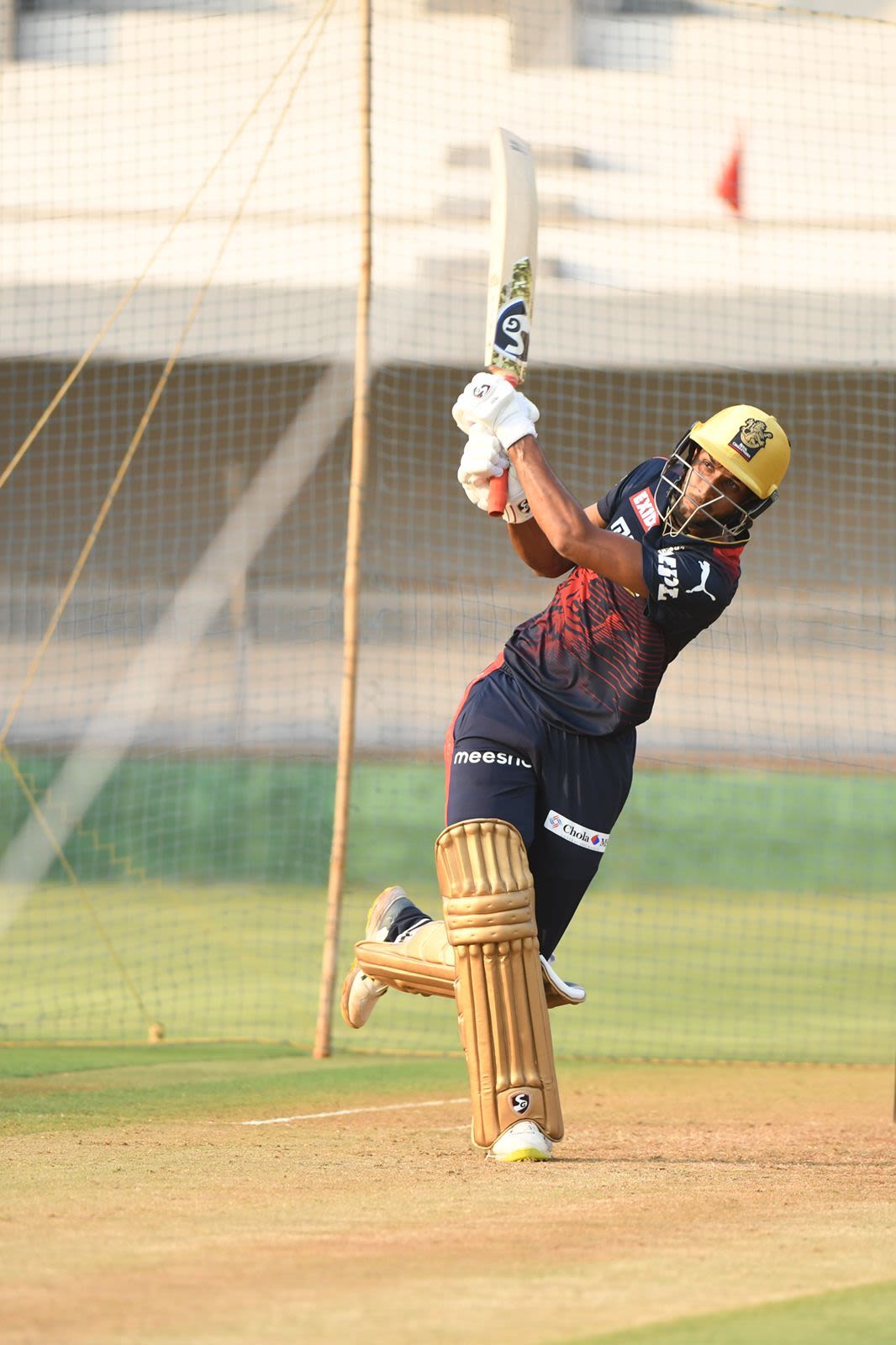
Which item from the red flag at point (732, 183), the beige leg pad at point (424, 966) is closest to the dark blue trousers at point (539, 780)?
the beige leg pad at point (424, 966)

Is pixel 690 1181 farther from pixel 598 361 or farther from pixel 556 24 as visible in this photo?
pixel 556 24

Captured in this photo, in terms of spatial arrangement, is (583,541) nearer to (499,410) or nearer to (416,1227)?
(499,410)

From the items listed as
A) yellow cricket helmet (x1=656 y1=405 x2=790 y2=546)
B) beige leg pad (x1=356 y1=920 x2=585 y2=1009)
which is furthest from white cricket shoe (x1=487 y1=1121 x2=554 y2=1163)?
yellow cricket helmet (x1=656 y1=405 x2=790 y2=546)

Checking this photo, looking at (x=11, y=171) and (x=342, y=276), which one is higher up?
(x=11, y=171)

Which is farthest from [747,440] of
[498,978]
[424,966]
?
[424,966]

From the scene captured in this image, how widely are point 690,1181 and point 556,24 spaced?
14968 mm

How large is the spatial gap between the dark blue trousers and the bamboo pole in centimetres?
259

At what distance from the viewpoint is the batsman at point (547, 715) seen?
4.75 meters

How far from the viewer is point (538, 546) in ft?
17.4

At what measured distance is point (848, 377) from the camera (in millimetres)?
15453

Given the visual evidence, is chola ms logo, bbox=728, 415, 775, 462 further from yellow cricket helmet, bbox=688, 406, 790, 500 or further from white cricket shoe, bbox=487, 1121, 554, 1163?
white cricket shoe, bbox=487, 1121, 554, 1163

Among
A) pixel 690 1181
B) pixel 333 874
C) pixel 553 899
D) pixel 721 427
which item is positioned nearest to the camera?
pixel 690 1181

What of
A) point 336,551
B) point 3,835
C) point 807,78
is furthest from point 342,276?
point 3,835

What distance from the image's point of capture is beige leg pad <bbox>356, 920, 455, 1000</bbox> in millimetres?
5098
